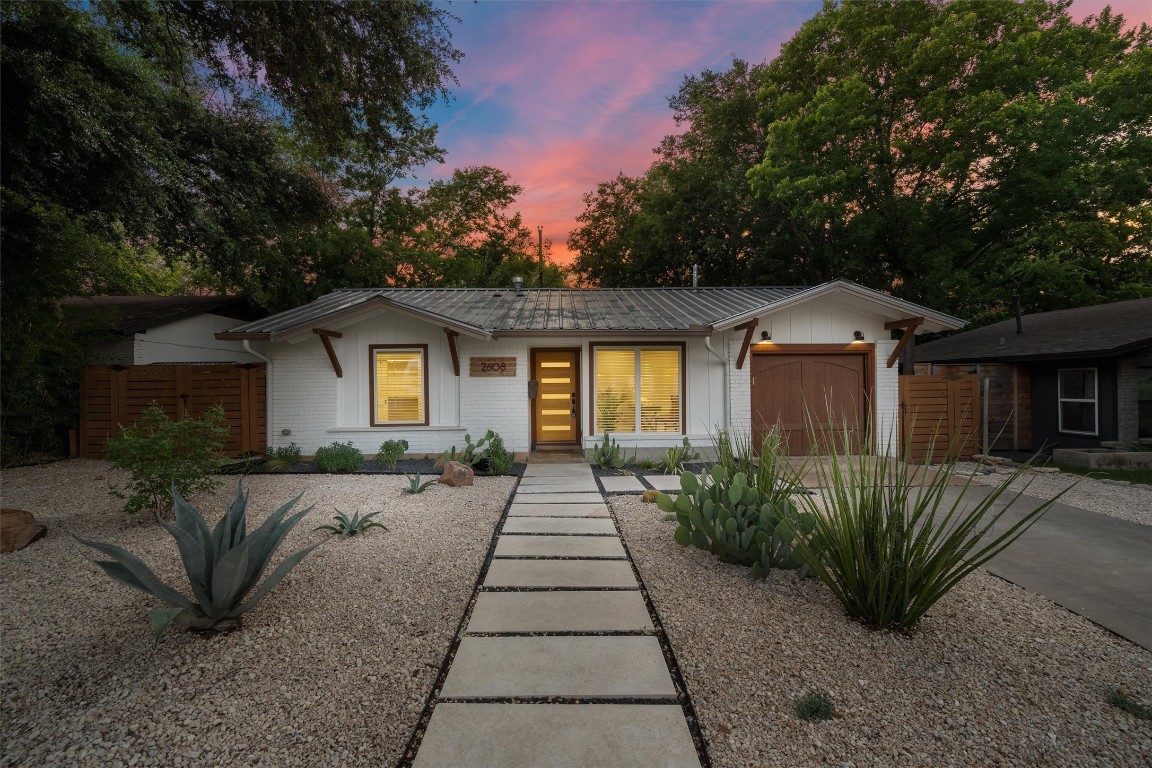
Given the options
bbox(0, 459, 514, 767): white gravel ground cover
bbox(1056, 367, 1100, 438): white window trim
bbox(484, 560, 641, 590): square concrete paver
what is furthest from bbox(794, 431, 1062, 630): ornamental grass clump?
bbox(1056, 367, 1100, 438): white window trim

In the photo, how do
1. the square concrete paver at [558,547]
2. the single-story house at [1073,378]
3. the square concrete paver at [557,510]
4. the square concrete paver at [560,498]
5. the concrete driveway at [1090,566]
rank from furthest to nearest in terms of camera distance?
the single-story house at [1073,378] < the square concrete paver at [560,498] < the square concrete paver at [557,510] < the square concrete paver at [558,547] < the concrete driveway at [1090,566]

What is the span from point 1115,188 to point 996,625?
15.8 metres

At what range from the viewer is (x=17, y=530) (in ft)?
13.8

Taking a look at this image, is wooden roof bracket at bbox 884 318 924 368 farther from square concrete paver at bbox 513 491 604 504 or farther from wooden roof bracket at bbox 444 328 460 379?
wooden roof bracket at bbox 444 328 460 379

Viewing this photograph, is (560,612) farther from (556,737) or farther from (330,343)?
(330,343)

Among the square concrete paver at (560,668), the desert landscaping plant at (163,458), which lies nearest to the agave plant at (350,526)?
the desert landscaping plant at (163,458)

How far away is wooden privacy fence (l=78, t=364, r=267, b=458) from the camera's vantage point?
27.9 feet

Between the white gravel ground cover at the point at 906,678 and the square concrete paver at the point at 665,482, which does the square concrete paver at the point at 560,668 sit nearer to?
the white gravel ground cover at the point at 906,678

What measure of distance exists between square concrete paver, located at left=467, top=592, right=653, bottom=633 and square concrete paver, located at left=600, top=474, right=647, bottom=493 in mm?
2953

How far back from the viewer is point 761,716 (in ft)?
6.58

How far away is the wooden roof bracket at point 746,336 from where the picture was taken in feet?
27.4

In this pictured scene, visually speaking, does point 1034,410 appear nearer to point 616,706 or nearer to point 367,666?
point 616,706

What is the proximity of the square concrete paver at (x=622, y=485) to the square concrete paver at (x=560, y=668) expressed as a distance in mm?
3518

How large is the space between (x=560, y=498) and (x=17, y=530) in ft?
16.6
